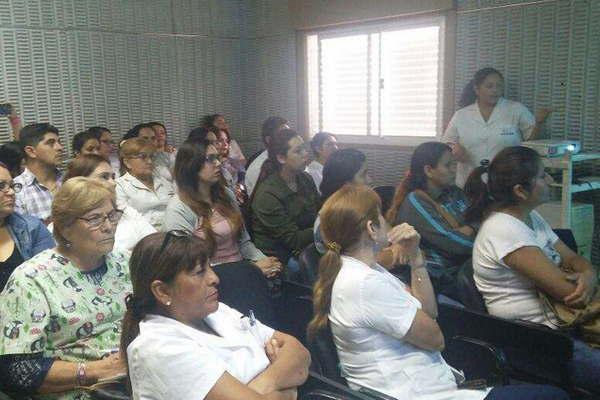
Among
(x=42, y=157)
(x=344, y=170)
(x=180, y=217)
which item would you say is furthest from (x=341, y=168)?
(x=42, y=157)

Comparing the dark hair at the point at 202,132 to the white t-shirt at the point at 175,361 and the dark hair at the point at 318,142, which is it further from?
the white t-shirt at the point at 175,361

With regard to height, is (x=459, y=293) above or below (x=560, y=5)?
below

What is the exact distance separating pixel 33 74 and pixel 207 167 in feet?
9.74

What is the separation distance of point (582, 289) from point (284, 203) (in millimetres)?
1874

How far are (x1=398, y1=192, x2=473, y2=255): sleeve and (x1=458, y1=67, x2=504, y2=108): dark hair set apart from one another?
6.27ft

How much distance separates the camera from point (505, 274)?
2432 mm

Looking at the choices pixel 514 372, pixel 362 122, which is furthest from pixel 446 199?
pixel 362 122

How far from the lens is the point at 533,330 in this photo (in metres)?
2.21

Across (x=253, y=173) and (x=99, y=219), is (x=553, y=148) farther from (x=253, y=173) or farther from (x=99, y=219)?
(x=99, y=219)

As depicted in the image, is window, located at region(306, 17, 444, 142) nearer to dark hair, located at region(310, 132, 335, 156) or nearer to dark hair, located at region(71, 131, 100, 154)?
dark hair, located at region(310, 132, 335, 156)

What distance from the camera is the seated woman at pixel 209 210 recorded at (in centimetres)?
315

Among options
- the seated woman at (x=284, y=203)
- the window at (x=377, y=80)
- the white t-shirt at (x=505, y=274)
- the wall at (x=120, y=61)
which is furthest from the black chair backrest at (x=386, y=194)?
the wall at (x=120, y=61)

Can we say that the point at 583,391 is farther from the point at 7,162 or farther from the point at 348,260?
the point at 7,162

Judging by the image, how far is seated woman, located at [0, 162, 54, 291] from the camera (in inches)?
98.3
